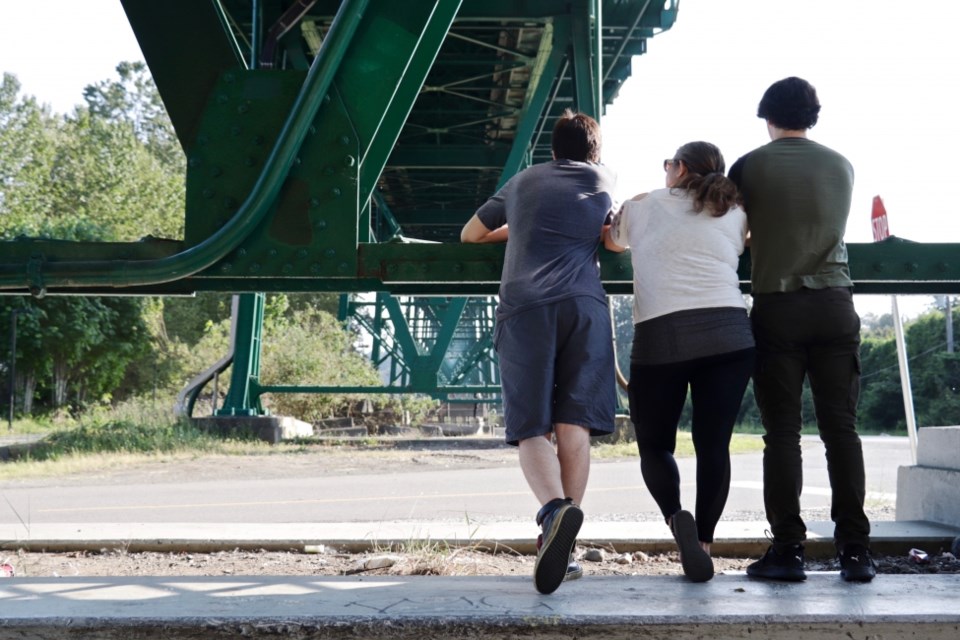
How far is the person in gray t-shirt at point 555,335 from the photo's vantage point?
11.1ft

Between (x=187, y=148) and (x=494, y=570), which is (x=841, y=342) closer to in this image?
(x=494, y=570)

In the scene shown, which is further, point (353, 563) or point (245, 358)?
point (245, 358)

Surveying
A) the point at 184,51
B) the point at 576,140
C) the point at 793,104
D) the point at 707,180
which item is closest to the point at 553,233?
the point at 576,140

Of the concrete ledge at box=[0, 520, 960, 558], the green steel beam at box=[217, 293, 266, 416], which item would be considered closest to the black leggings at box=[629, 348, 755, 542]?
the concrete ledge at box=[0, 520, 960, 558]

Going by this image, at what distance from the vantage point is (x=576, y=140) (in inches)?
146

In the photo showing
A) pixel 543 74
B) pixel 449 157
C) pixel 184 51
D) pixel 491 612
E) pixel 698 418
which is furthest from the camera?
pixel 449 157

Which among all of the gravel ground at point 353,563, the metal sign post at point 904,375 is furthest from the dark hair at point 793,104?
the metal sign post at point 904,375

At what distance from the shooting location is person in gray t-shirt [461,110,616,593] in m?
3.37

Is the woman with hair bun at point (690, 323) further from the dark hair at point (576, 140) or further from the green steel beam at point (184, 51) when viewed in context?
the green steel beam at point (184, 51)

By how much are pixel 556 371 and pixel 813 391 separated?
890mm

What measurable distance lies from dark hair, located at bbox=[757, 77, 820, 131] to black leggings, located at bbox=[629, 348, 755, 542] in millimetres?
877

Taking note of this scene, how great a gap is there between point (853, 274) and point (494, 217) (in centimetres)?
138

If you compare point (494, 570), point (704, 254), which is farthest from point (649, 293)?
point (494, 570)

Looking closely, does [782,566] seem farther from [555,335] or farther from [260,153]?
[260,153]
